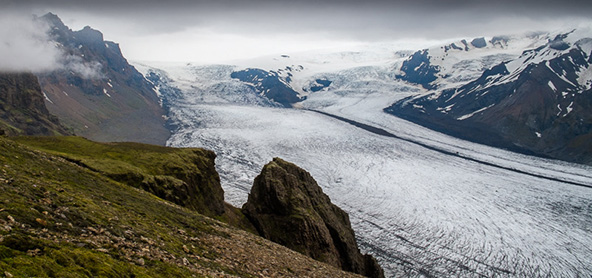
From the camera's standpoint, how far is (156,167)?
42.1 meters

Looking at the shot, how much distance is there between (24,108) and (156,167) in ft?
602

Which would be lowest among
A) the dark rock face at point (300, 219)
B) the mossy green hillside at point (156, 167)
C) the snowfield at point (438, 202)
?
the snowfield at point (438, 202)

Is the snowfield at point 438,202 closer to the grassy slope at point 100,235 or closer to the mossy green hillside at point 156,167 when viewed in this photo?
the mossy green hillside at point 156,167

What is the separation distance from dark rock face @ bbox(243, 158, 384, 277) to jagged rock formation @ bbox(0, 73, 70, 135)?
15731 cm

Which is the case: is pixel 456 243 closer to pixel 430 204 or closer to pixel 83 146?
pixel 430 204

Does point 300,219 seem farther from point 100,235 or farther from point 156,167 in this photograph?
point 100,235

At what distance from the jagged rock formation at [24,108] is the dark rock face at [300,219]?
15731cm

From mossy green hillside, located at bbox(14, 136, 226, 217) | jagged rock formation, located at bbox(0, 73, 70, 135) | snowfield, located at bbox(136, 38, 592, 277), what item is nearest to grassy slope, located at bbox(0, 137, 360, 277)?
mossy green hillside, located at bbox(14, 136, 226, 217)

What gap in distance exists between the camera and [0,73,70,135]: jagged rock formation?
544 ft

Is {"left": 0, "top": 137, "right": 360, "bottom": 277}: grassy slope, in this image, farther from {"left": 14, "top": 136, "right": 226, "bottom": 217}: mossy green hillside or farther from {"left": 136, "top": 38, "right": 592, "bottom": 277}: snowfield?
{"left": 136, "top": 38, "right": 592, "bottom": 277}: snowfield

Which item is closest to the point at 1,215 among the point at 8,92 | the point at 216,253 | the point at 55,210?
the point at 55,210

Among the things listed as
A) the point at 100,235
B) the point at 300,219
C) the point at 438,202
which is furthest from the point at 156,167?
the point at 438,202

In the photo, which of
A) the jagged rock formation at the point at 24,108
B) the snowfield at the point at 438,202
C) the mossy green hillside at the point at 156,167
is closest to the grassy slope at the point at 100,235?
the mossy green hillside at the point at 156,167

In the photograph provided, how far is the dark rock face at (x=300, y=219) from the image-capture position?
145ft
